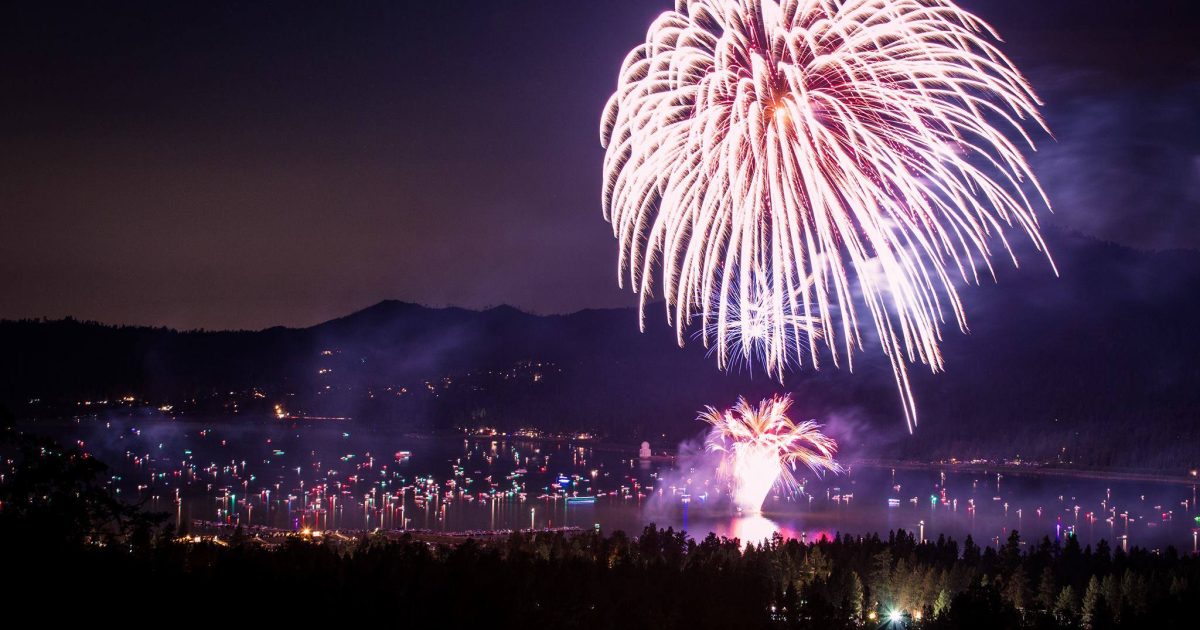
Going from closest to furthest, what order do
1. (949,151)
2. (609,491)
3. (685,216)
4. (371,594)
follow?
(949,151) < (685,216) < (371,594) < (609,491)

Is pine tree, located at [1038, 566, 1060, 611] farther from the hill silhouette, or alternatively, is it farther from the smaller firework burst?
the hill silhouette

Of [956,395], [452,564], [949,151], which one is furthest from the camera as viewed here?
[956,395]

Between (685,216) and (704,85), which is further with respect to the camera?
(685,216)

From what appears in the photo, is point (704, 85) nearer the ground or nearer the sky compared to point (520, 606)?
nearer the sky

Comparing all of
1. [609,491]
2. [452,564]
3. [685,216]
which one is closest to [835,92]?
[685,216]

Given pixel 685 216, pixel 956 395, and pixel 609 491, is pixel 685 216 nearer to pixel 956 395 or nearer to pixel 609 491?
pixel 609 491

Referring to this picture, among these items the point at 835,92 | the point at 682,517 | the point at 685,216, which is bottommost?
the point at 682,517

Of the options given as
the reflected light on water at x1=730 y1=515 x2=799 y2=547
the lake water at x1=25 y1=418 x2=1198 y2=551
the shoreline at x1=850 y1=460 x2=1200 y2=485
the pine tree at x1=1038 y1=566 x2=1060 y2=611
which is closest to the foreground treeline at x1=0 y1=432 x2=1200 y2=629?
the pine tree at x1=1038 y1=566 x2=1060 y2=611
